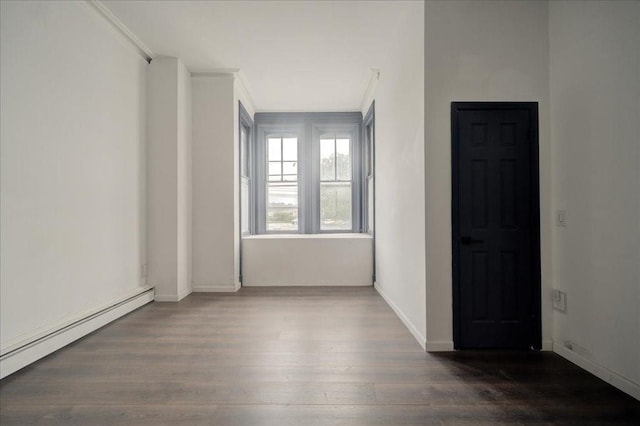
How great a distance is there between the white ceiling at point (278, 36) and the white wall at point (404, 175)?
309 millimetres

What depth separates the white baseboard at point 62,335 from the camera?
7.52 ft

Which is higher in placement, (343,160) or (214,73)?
(214,73)

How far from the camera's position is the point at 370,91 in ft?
16.3

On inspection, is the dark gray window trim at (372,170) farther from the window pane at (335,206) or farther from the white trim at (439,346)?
the white trim at (439,346)

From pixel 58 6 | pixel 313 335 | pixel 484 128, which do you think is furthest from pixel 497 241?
pixel 58 6

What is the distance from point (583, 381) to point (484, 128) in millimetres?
2000

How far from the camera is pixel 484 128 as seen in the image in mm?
2674

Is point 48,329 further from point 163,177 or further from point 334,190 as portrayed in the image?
point 334,190

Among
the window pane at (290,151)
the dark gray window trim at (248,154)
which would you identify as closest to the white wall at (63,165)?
the dark gray window trim at (248,154)

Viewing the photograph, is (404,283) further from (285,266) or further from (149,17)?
(149,17)

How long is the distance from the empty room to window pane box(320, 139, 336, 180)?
1.85 metres

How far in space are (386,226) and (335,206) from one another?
1831 millimetres

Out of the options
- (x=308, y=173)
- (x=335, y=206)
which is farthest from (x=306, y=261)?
(x=308, y=173)

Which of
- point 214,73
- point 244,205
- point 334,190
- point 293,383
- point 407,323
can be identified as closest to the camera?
point 293,383
